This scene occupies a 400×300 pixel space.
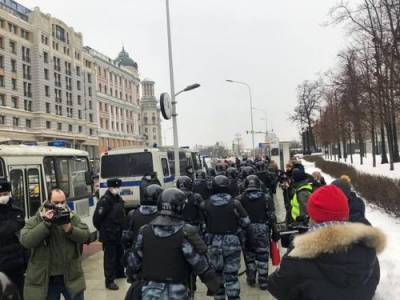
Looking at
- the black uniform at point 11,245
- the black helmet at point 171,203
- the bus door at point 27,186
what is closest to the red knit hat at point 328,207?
the black helmet at point 171,203

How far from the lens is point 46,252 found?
455cm

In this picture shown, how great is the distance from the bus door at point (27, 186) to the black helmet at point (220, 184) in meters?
4.14

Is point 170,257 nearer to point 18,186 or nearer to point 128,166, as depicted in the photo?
point 18,186

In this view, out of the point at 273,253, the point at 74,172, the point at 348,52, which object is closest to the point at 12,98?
the point at 348,52

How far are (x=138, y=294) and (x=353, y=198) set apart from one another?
368 cm

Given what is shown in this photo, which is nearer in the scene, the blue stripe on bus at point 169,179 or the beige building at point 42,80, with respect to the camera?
the blue stripe on bus at point 169,179

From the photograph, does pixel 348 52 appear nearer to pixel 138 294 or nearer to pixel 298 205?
pixel 298 205

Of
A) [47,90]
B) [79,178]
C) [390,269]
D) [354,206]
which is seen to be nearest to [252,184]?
[354,206]

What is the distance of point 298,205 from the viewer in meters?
7.04

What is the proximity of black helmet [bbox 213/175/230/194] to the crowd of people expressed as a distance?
1 cm

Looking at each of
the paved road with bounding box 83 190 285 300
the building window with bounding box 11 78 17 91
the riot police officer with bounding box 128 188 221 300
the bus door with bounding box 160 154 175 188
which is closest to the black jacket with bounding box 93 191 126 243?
the paved road with bounding box 83 190 285 300

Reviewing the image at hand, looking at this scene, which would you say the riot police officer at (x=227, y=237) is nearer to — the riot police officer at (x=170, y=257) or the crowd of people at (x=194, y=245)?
the crowd of people at (x=194, y=245)

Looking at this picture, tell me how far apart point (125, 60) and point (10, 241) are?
410 ft

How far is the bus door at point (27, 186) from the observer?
8.55 metres
